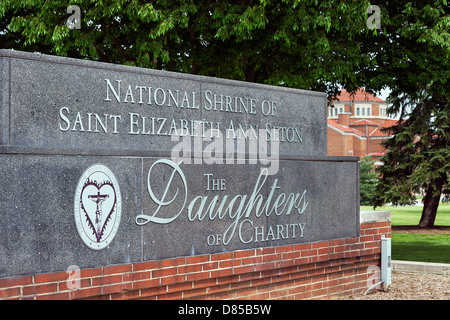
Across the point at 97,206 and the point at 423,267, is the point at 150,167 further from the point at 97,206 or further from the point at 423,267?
the point at 423,267

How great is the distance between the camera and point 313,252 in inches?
337

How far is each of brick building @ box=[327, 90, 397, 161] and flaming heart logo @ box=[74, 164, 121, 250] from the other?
69034 mm

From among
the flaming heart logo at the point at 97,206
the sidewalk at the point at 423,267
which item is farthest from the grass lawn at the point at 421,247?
the flaming heart logo at the point at 97,206

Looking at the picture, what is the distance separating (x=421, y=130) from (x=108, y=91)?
921 inches

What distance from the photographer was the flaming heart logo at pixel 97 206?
6.18 metres

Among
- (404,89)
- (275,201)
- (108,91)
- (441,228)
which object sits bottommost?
(441,228)

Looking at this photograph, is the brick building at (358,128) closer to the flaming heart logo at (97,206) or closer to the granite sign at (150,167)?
the granite sign at (150,167)

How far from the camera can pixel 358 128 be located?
9919 centimetres

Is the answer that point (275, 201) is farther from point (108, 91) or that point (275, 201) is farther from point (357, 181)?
point (108, 91)

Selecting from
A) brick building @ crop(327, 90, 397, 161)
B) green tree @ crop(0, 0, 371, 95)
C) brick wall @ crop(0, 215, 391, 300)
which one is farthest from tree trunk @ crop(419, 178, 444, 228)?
brick building @ crop(327, 90, 397, 161)

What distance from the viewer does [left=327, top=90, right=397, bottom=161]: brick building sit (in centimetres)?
8806

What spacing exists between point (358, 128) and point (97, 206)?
9552 centimetres

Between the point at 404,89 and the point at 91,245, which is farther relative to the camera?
the point at 404,89

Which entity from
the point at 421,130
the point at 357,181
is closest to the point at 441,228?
the point at 421,130
